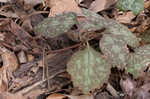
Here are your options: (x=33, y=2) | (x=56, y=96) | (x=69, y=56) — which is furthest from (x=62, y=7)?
(x=56, y=96)

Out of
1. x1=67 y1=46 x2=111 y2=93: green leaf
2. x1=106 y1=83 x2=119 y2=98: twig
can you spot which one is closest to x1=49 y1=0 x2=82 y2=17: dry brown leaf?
x1=67 y1=46 x2=111 y2=93: green leaf

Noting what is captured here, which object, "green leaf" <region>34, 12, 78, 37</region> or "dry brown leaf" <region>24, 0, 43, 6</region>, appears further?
"dry brown leaf" <region>24, 0, 43, 6</region>

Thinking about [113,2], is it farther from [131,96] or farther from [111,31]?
[131,96]

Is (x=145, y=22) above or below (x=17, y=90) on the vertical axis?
above

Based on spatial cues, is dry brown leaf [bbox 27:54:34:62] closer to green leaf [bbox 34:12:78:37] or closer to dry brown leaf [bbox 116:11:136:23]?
green leaf [bbox 34:12:78:37]

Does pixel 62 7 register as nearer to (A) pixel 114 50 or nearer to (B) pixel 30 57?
(B) pixel 30 57

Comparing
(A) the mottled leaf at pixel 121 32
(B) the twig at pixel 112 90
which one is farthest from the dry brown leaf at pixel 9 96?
(A) the mottled leaf at pixel 121 32

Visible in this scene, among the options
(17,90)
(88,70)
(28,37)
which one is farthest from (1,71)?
(88,70)
